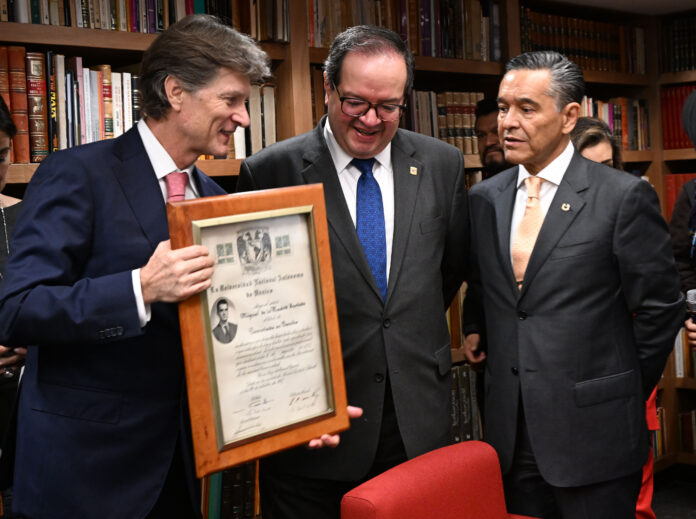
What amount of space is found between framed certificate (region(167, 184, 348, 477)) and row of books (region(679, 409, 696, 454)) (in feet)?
12.4

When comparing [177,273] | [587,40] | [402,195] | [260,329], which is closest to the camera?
[177,273]

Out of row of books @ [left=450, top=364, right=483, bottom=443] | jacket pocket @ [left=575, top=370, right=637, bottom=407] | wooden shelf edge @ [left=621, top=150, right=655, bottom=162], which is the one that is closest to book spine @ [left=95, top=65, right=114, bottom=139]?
jacket pocket @ [left=575, top=370, right=637, bottom=407]

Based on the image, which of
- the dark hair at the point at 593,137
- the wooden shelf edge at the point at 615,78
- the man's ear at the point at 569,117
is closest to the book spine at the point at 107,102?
the man's ear at the point at 569,117

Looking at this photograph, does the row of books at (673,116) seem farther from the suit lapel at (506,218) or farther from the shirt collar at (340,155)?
the shirt collar at (340,155)

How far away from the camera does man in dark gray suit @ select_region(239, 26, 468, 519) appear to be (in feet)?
6.66

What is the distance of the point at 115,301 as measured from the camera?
151 cm

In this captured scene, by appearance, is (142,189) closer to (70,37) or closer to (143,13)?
(70,37)

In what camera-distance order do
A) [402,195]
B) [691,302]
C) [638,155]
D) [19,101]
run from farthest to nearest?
[638,155], [19,101], [691,302], [402,195]

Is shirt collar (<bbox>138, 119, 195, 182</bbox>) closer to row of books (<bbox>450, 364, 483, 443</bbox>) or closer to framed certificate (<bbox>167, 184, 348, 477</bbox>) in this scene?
framed certificate (<bbox>167, 184, 348, 477</bbox>)

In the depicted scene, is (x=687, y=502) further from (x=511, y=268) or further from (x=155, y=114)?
(x=155, y=114)

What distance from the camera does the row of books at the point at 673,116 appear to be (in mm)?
4820

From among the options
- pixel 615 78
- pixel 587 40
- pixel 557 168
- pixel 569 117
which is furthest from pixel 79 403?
pixel 615 78

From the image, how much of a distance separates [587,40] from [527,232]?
268 centimetres

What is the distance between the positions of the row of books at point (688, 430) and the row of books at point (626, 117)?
167cm
